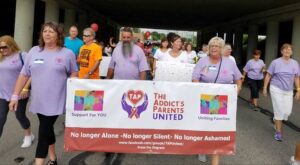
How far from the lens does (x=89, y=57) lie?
6.18 metres

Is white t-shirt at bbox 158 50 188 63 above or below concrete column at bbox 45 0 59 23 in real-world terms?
below

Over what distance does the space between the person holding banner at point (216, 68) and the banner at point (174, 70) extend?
1.63 meters

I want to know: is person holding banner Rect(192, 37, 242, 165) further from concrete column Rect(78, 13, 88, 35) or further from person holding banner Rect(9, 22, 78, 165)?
concrete column Rect(78, 13, 88, 35)

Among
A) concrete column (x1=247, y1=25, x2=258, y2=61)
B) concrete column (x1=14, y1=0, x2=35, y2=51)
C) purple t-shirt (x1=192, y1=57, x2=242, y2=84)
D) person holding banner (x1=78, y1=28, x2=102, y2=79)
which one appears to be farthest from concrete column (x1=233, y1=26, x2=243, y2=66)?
purple t-shirt (x1=192, y1=57, x2=242, y2=84)

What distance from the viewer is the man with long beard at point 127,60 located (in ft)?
17.4

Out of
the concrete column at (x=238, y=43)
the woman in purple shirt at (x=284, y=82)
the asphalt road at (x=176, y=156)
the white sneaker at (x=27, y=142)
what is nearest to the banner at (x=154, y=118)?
the asphalt road at (x=176, y=156)

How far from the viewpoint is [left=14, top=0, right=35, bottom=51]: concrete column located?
17.6 m

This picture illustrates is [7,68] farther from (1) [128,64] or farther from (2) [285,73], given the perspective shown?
(2) [285,73]

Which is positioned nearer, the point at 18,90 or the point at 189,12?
the point at 18,90

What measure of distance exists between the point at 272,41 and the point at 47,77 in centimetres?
2371

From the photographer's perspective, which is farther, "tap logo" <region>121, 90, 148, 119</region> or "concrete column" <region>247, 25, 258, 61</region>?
"concrete column" <region>247, 25, 258, 61</region>

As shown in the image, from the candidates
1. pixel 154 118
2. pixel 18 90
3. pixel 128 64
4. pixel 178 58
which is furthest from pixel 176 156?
pixel 18 90

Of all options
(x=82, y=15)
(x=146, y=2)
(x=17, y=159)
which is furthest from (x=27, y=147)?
(x=82, y=15)

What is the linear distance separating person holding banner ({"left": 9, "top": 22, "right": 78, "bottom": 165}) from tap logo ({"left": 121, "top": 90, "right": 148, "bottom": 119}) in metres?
0.67
